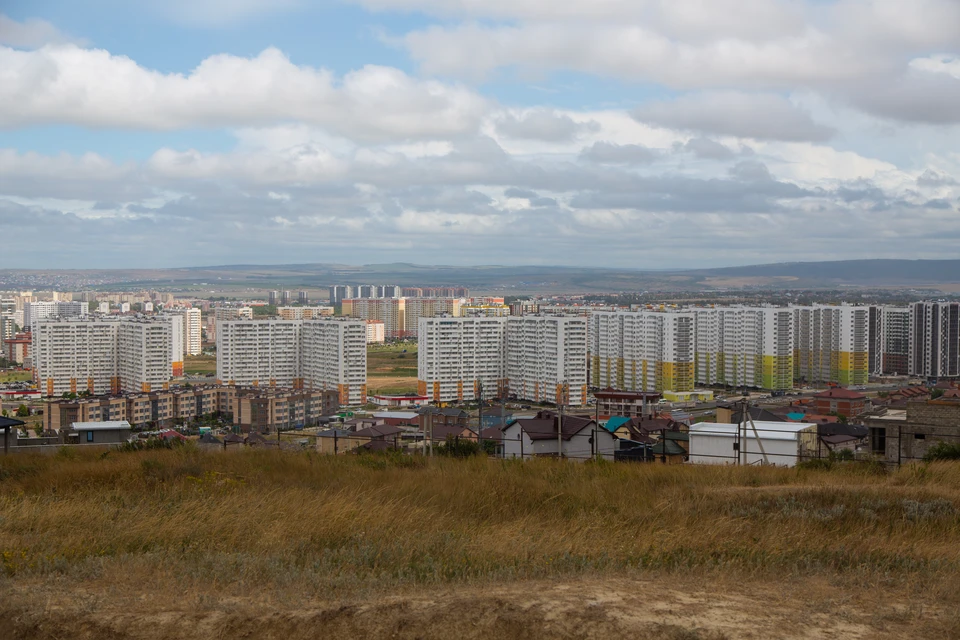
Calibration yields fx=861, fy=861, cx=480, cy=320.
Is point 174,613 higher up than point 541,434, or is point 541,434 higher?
point 174,613

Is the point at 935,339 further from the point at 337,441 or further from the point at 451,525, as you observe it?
the point at 451,525

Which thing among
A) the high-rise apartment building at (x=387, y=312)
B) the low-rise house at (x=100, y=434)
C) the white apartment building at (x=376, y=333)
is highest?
the low-rise house at (x=100, y=434)

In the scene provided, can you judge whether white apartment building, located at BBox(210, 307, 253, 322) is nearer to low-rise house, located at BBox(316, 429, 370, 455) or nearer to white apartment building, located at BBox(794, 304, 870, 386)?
white apartment building, located at BBox(794, 304, 870, 386)

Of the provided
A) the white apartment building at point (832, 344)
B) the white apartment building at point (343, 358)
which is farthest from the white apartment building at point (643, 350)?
the white apartment building at point (343, 358)

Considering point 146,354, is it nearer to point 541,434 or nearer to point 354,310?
point 541,434

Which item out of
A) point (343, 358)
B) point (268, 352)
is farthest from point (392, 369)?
point (343, 358)

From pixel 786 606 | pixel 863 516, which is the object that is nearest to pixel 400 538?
pixel 786 606

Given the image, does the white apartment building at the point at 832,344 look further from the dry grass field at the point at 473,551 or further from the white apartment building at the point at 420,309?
the dry grass field at the point at 473,551
